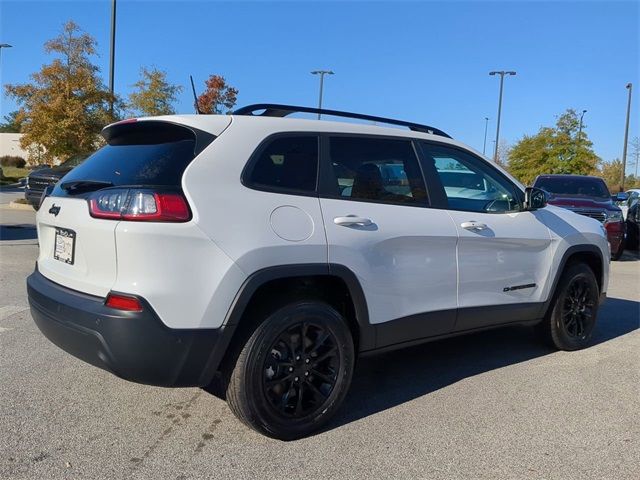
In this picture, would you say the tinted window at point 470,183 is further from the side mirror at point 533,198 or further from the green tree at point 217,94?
the green tree at point 217,94

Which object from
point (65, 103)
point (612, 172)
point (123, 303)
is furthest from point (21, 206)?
point (612, 172)

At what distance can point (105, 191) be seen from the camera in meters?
2.99

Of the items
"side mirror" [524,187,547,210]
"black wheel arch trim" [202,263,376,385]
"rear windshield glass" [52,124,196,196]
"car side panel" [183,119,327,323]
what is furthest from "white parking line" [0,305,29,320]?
"side mirror" [524,187,547,210]

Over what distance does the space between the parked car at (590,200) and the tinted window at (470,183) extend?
687 centimetres

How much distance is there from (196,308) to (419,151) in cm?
204

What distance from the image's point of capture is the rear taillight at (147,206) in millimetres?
2820

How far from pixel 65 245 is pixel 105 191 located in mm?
497

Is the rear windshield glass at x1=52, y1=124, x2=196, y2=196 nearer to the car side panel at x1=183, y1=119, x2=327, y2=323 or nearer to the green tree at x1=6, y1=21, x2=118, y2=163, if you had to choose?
the car side panel at x1=183, y1=119, x2=327, y2=323

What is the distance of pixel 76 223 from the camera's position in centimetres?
310

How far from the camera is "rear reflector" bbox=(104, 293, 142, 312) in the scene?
280 centimetres

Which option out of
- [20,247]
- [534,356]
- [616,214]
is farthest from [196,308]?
[616,214]

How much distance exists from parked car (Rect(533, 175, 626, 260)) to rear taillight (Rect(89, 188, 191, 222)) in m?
9.45

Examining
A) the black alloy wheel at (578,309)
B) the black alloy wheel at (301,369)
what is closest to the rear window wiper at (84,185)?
the black alloy wheel at (301,369)

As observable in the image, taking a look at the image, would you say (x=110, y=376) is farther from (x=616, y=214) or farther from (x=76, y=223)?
(x=616, y=214)
